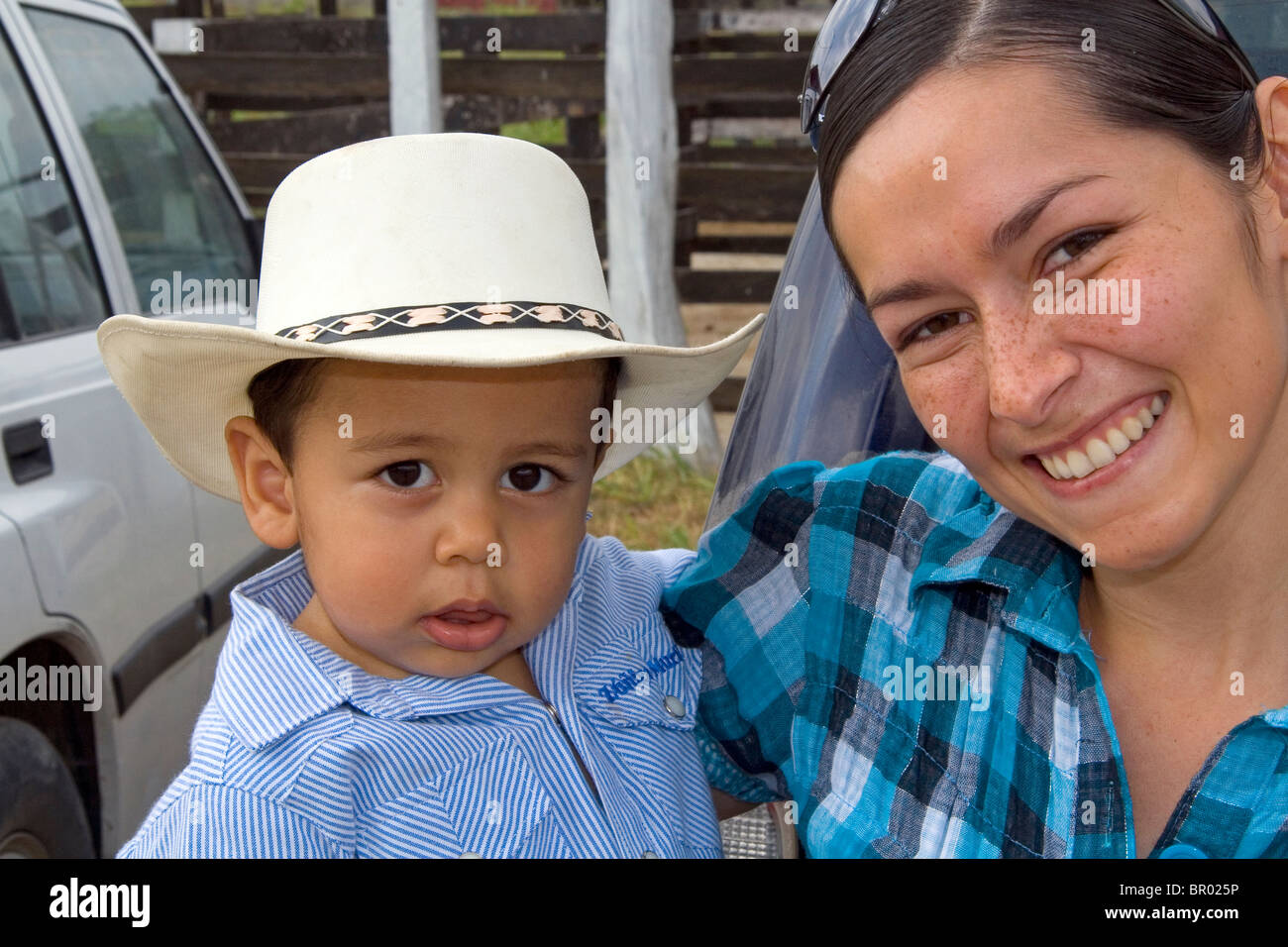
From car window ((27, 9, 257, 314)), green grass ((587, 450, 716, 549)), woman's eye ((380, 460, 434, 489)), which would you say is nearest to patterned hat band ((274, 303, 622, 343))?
woman's eye ((380, 460, 434, 489))

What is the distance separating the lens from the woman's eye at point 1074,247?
4.66 feet

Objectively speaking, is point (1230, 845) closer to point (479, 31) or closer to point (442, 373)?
point (442, 373)

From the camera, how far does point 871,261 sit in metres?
1.56

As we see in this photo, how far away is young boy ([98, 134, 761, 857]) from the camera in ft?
5.55

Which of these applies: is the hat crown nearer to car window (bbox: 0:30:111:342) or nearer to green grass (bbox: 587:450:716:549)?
car window (bbox: 0:30:111:342)

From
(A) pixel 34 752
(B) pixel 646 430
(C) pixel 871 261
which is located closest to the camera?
(C) pixel 871 261

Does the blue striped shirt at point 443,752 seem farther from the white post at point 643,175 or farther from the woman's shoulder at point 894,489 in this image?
the white post at point 643,175

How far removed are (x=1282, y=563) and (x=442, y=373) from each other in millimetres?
1019

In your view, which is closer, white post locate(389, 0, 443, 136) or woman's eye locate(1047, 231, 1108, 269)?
woman's eye locate(1047, 231, 1108, 269)

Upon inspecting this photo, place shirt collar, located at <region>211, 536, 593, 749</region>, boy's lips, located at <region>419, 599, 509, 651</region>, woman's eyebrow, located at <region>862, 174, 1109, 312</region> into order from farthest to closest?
boy's lips, located at <region>419, 599, 509, 651</region> < shirt collar, located at <region>211, 536, 593, 749</region> < woman's eyebrow, located at <region>862, 174, 1109, 312</region>

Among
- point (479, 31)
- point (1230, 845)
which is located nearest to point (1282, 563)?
point (1230, 845)

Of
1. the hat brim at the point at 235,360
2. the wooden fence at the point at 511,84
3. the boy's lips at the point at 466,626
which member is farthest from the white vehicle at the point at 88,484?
the wooden fence at the point at 511,84

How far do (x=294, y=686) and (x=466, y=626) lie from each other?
0.23 meters

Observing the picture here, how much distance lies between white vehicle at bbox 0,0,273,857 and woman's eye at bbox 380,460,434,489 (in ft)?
3.64
